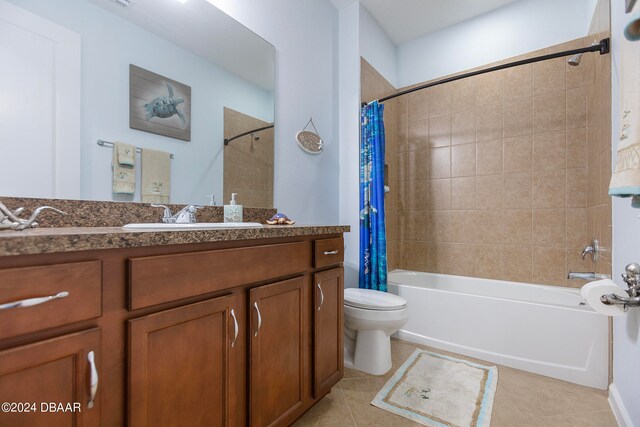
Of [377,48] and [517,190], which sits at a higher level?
[377,48]

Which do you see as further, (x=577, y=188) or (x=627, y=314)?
(x=577, y=188)

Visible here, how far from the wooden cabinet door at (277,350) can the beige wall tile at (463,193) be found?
2.01 meters

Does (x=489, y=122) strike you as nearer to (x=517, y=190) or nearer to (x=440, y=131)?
(x=440, y=131)

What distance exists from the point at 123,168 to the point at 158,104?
35 cm

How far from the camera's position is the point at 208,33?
159 cm

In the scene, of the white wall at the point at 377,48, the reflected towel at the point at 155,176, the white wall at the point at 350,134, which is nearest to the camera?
the reflected towel at the point at 155,176

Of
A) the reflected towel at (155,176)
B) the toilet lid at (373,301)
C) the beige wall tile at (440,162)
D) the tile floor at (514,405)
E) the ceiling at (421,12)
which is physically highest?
the ceiling at (421,12)

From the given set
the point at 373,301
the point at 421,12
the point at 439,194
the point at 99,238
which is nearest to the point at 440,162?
the point at 439,194

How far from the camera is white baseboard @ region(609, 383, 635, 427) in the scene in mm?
1323

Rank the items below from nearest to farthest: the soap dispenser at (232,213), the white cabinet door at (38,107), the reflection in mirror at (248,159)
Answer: the white cabinet door at (38,107)
the soap dispenser at (232,213)
the reflection in mirror at (248,159)

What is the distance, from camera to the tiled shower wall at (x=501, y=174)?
228 centimetres

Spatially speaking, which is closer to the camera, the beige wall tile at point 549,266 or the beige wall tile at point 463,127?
the beige wall tile at point 549,266

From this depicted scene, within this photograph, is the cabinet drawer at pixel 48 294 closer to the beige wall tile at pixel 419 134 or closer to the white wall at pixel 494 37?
the beige wall tile at pixel 419 134

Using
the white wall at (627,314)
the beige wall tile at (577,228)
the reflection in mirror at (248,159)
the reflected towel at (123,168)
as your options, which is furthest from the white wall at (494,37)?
the reflected towel at (123,168)
